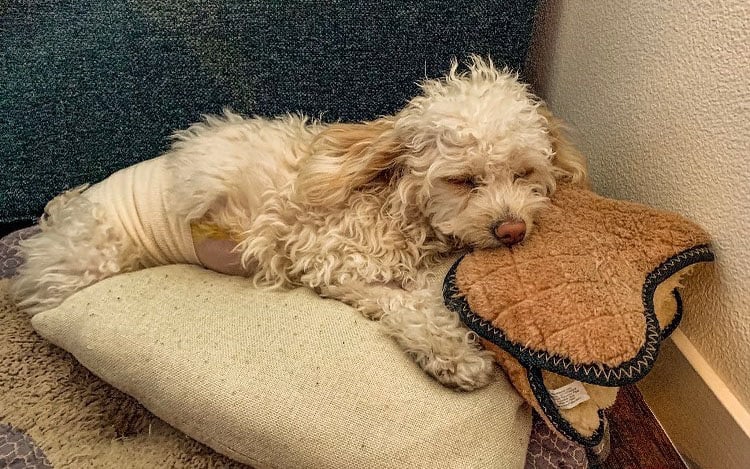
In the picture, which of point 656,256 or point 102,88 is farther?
point 102,88

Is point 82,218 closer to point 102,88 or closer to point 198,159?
point 198,159

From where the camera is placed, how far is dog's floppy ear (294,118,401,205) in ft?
4.00

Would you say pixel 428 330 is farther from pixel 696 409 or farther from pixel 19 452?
pixel 19 452

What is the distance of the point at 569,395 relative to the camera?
1.00 meters

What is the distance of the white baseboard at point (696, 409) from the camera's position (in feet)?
3.61

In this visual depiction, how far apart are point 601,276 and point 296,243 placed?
0.60 meters

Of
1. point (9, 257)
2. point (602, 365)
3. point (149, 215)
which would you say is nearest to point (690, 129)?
point (602, 365)

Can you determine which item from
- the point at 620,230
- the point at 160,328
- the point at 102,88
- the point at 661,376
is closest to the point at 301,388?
the point at 160,328

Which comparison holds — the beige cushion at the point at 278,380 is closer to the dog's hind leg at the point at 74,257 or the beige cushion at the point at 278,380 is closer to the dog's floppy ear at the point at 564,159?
the dog's hind leg at the point at 74,257

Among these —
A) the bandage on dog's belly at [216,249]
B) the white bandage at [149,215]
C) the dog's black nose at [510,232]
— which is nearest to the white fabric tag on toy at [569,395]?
the dog's black nose at [510,232]

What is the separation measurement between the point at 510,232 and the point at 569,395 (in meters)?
0.30

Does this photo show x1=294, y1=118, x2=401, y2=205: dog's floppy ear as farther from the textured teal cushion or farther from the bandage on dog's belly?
the textured teal cushion

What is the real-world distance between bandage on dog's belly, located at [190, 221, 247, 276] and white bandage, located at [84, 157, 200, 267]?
18 millimetres

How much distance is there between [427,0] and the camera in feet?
5.09
